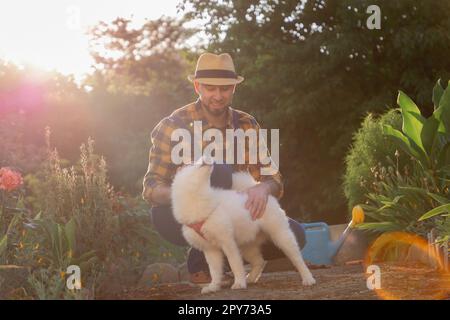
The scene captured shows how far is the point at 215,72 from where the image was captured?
5.33 metres

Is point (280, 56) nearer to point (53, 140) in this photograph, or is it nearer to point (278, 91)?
point (278, 91)

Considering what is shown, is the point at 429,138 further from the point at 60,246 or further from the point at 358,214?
the point at 60,246

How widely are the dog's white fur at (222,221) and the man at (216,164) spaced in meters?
0.15

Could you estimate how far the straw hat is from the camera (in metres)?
5.29

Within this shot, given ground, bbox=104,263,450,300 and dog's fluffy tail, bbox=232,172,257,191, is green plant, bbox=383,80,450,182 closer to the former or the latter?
ground, bbox=104,263,450,300

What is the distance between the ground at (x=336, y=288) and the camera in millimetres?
4723

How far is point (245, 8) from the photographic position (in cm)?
1437

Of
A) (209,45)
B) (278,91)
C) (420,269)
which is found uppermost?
(209,45)

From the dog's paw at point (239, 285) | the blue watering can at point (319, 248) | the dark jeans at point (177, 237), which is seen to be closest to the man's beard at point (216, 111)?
the dark jeans at point (177, 237)

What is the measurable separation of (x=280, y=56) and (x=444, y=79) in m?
3.04

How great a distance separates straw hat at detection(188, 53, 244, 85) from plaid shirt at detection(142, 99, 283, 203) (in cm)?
38

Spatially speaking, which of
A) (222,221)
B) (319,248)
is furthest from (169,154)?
(319,248)

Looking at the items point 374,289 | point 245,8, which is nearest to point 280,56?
point 245,8

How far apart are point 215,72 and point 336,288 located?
1.83m
